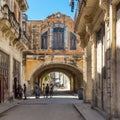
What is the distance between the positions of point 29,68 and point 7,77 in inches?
604

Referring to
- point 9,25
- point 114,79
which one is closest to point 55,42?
point 9,25

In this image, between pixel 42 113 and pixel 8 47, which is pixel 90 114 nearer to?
pixel 42 113

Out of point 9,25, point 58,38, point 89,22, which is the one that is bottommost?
point 89,22

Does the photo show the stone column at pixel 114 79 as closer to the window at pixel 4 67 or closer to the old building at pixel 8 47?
the old building at pixel 8 47

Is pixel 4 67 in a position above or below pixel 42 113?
above

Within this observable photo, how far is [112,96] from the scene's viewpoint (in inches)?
527

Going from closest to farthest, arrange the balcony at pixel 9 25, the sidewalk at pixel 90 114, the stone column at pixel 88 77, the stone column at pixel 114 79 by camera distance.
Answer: the stone column at pixel 114 79 < the sidewalk at pixel 90 114 < the balcony at pixel 9 25 < the stone column at pixel 88 77

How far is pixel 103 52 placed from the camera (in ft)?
56.7

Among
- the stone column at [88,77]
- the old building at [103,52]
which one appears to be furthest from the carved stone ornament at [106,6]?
the stone column at [88,77]

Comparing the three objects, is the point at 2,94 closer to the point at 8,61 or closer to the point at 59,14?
the point at 8,61

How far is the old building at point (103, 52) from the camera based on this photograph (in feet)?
44.1

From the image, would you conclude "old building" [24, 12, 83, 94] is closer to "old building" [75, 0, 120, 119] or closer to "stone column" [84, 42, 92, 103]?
"old building" [75, 0, 120, 119]

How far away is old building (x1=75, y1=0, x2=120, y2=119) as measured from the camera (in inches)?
530

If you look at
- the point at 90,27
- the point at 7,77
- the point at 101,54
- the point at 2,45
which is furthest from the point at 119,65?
the point at 7,77
